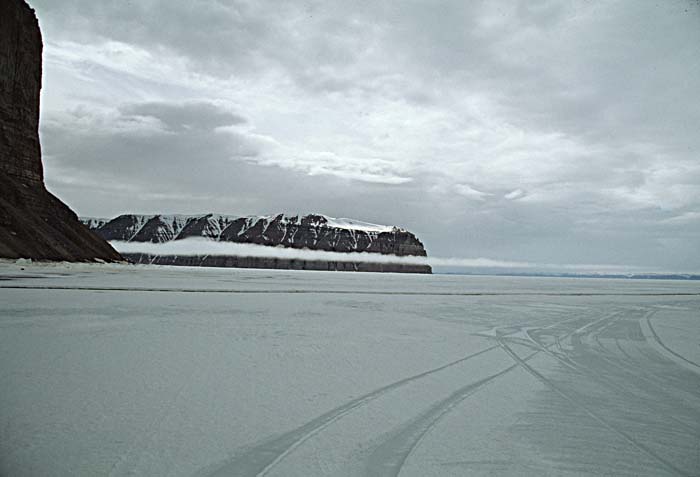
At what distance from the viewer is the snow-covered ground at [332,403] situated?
3.04 m

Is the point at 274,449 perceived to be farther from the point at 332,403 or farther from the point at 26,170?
the point at 26,170

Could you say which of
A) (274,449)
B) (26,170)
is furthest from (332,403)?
(26,170)

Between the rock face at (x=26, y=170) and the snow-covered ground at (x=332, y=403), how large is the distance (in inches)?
1831

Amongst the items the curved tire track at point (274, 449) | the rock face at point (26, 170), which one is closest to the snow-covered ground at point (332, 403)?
the curved tire track at point (274, 449)

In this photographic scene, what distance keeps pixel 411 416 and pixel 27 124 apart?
6986 centimetres

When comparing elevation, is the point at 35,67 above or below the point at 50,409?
above

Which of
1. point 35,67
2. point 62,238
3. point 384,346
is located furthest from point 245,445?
point 35,67

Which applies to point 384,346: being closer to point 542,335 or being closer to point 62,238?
point 542,335

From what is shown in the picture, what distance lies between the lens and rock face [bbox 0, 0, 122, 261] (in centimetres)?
4728

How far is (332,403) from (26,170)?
6528cm

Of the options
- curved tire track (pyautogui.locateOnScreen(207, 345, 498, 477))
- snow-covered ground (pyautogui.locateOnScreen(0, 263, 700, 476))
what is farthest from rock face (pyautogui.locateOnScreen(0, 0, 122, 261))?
curved tire track (pyautogui.locateOnScreen(207, 345, 498, 477))

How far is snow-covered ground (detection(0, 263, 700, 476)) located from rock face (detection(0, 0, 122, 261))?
46516 mm

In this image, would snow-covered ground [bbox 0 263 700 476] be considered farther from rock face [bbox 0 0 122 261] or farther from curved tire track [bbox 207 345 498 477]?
rock face [bbox 0 0 122 261]

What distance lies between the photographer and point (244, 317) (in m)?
10.4
